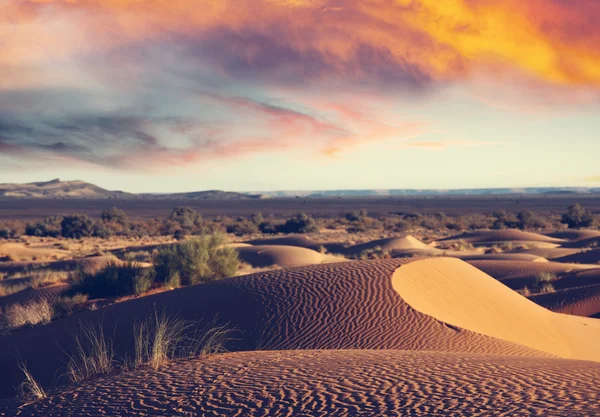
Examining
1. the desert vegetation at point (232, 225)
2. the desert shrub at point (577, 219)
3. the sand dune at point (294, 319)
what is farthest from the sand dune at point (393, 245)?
the desert shrub at point (577, 219)

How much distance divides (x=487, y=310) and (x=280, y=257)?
18.6 meters

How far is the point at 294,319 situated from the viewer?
12.9m

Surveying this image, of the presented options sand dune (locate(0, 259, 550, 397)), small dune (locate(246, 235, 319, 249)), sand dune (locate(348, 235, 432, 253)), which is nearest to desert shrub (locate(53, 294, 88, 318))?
sand dune (locate(0, 259, 550, 397))

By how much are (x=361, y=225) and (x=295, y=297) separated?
5259cm

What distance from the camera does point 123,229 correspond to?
59.5m

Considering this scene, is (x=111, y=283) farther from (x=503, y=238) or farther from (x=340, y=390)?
(x=503, y=238)

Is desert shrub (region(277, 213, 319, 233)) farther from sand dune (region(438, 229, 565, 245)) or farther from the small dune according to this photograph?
sand dune (region(438, 229, 565, 245))

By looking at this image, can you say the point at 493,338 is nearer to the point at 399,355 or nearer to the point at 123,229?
the point at 399,355

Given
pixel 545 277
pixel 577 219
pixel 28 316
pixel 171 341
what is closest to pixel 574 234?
pixel 577 219

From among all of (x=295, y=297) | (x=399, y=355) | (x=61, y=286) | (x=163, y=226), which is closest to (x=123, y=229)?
(x=163, y=226)

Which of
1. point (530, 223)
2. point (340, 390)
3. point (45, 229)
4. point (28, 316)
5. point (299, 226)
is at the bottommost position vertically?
point (530, 223)

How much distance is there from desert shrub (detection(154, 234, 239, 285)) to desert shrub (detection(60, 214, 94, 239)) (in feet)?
108

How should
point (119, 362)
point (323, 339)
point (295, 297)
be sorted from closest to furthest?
point (119, 362)
point (323, 339)
point (295, 297)

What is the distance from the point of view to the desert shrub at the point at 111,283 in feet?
66.2
